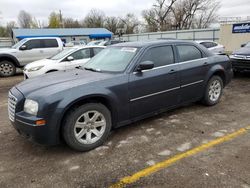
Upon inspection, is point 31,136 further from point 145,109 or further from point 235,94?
point 235,94

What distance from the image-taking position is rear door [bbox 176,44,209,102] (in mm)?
4762

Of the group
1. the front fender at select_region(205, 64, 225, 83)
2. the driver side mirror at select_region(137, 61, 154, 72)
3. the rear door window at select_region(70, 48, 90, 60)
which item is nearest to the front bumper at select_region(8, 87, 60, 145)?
the driver side mirror at select_region(137, 61, 154, 72)

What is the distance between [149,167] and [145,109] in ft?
4.30

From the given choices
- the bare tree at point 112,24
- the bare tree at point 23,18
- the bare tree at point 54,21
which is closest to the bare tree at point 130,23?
the bare tree at point 112,24

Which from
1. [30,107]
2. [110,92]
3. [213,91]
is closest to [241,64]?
[213,91]

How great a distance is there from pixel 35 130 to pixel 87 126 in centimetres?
76

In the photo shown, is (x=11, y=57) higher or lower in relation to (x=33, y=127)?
higher

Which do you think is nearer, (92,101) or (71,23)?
(92,101)

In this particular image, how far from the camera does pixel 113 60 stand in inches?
174

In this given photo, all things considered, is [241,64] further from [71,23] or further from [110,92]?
[71,23]

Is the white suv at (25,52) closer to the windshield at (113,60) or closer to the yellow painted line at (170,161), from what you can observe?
the windshield at (113,60)

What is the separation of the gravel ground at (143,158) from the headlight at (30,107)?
732mm

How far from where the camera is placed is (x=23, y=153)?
358 centimetres

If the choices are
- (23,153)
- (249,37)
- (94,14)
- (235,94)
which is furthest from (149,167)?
(94,14)
